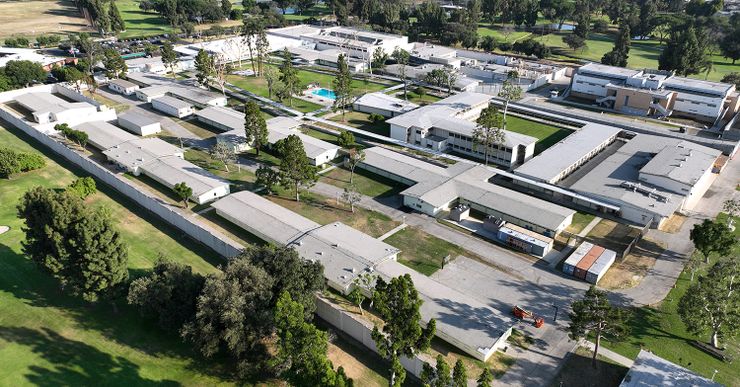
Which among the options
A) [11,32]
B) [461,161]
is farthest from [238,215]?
[11,32]

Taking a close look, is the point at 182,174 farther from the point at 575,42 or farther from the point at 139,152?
the point at 575,42

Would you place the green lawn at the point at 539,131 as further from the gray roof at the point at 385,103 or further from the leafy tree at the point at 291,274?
the leafy tree at the point at 291,274

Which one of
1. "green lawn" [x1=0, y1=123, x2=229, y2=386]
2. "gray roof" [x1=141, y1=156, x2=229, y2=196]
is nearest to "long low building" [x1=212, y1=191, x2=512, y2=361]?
"gray roof" [x1=141, y1=156, x2=229, y2=196]

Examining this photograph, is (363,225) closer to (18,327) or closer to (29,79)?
(18,327)

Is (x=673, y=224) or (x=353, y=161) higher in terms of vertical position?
(x=353, y=161)

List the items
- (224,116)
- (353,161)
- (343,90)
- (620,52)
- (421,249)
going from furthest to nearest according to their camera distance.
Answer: (620,52) < (343,90) < (224,116) < (353,161) < (421,249)

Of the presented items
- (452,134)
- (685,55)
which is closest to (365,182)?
(452,134)
